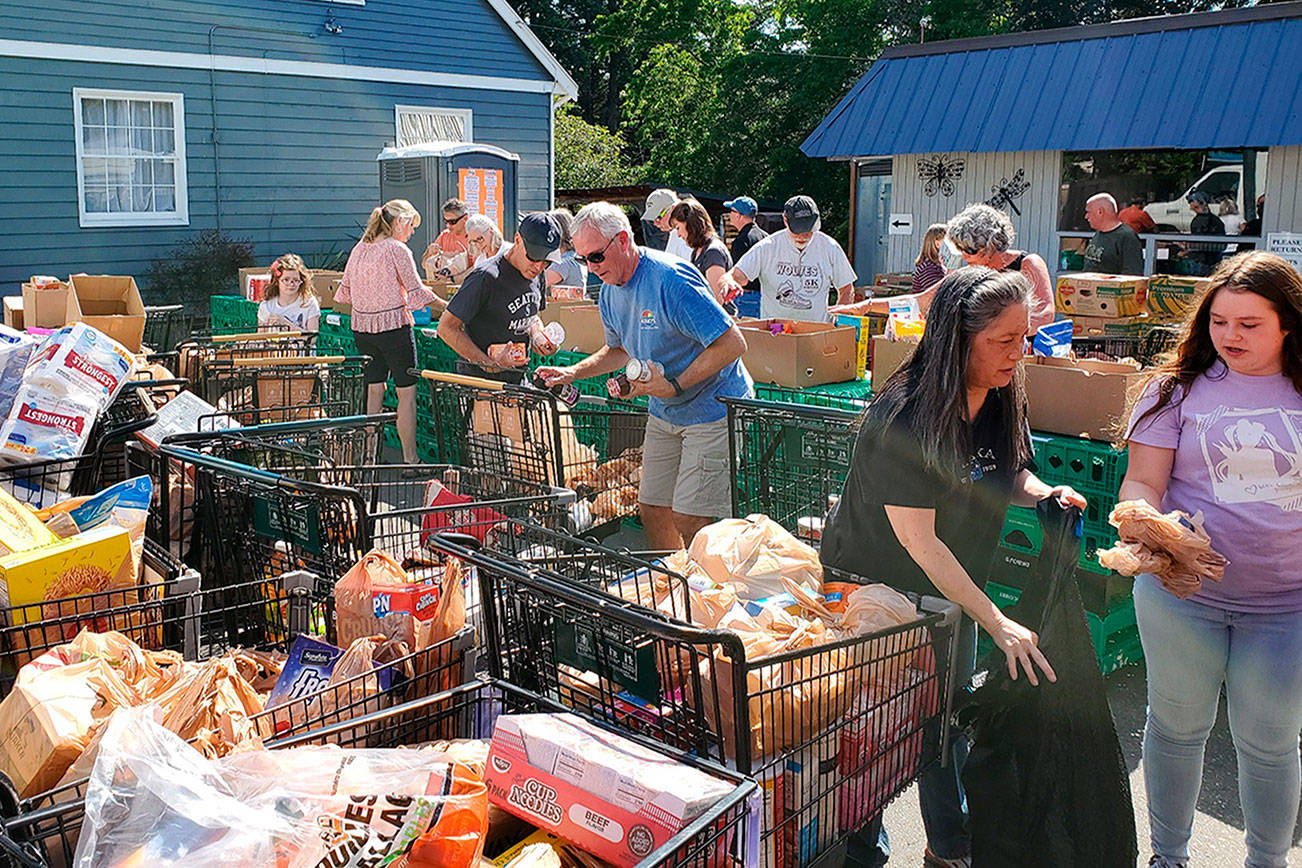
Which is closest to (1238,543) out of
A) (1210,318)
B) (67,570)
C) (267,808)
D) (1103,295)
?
(1210,318)

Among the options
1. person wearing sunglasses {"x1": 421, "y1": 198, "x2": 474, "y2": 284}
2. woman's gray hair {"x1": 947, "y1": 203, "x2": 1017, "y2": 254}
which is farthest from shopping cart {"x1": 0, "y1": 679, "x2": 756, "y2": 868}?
person wearing sunglasses {"x1": 421, "y1": 198, "x2": 474, "y2": 284}

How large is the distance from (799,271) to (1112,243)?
2.90 meters

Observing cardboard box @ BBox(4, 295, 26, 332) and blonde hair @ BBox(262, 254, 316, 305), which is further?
blonde hair @ BBox(262, 254, 316, 305)

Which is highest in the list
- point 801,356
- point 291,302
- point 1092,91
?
point 1092,91

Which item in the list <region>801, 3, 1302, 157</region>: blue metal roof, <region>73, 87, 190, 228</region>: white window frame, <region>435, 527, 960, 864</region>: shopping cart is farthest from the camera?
<region>73, 87, 190, 228</region>: white window frame

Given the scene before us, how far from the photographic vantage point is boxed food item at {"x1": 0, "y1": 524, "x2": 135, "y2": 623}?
3305 mm

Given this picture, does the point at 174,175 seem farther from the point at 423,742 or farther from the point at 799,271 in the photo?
the point at 423,742

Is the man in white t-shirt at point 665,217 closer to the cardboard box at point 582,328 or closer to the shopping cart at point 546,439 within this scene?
the cardboard box at point 582,328

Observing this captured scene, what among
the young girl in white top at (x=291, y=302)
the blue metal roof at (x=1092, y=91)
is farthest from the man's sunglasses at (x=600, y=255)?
the blue metal roof at (x=1092, y=91)

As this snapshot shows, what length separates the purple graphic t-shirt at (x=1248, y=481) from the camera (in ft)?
10.6

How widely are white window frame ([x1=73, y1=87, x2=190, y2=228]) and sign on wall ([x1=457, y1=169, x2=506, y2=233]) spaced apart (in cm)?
395

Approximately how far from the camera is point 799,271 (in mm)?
8203

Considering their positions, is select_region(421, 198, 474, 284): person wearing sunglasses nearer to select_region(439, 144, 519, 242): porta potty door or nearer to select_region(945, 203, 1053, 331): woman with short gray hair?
select_region(439, 144, 519, 242): porta potty door

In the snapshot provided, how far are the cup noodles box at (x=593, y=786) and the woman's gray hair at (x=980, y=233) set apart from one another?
13.5 feet
